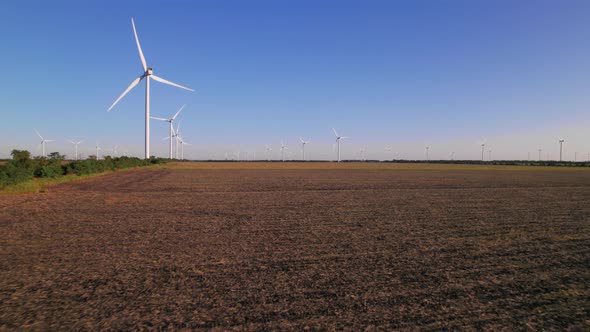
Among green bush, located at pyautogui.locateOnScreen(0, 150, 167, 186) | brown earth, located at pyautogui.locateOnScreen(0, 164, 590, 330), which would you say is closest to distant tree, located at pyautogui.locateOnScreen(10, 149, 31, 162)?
green bush, located at pyautogui.locateOnScreen(0, 150, 167, 186)

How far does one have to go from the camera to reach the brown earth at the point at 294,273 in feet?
15.7

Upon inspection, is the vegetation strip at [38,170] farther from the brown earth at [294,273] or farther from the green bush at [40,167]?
the brown earth at [294,273]

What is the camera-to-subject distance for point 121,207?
54.7 feet

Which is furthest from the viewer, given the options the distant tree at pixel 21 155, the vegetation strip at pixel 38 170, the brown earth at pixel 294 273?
the distant tree at pixel 21 155

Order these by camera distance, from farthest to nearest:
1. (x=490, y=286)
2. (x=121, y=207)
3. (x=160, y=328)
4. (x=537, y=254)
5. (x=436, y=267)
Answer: (x=121, y=207) < (x=537, y=254) < (x=436, y=267) < (x=490, y=286) < (x=160, y=328)

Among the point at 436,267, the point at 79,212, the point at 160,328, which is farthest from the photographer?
the point at 79,212

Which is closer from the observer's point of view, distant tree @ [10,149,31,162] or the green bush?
the green bush

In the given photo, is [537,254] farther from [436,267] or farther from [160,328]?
[160,328]

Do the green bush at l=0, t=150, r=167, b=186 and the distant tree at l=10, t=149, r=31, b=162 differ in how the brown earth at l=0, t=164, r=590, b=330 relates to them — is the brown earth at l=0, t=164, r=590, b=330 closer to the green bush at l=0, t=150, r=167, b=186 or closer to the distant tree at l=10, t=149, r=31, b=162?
the green bush at l=0, t=150, r=167, b=186

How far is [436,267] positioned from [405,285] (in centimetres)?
143

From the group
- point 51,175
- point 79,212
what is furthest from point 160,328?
point 51,175

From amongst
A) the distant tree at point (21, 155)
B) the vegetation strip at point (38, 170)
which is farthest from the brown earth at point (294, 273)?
the distant tree at point (21, 155)

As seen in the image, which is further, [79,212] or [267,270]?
[79,212]

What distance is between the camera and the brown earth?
15.7 feet
